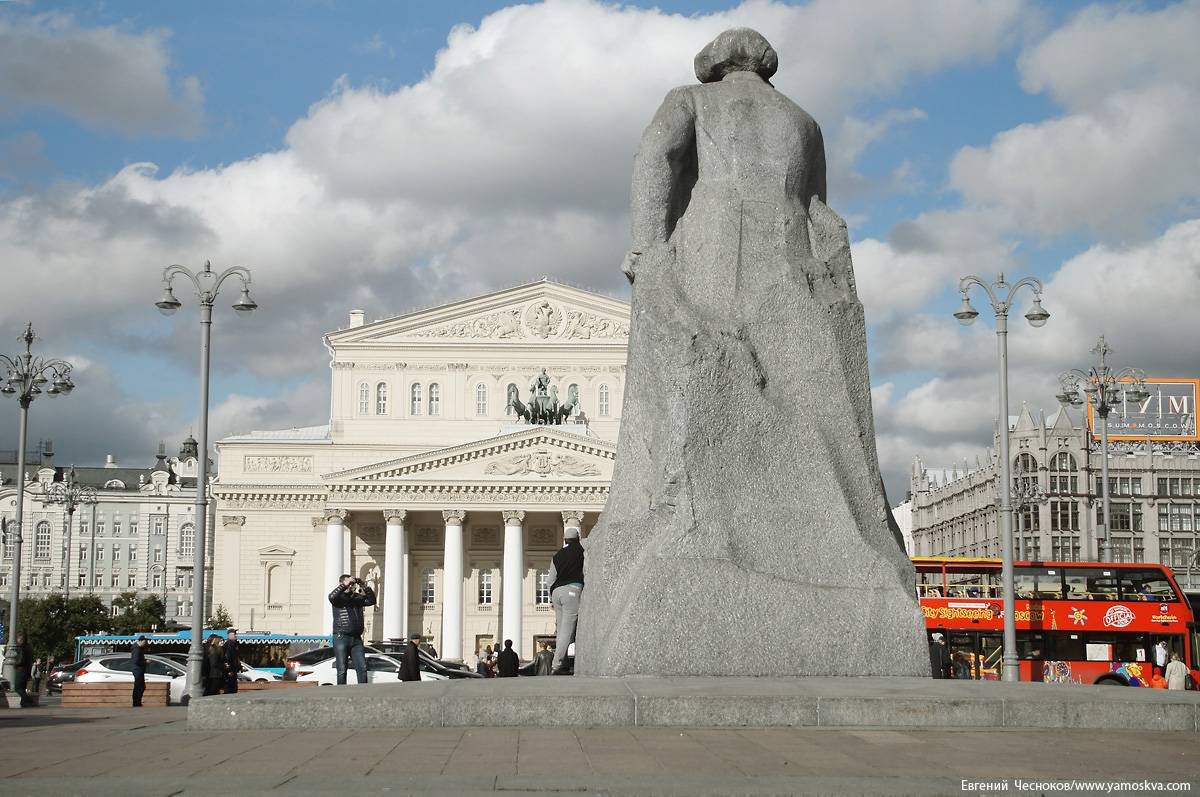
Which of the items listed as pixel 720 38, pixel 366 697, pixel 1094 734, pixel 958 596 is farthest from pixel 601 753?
pixel 958 596

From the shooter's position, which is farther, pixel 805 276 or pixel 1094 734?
pixel 805 276

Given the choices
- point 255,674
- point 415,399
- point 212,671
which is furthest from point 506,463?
point 212,671

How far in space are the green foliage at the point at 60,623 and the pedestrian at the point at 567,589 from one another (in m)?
65.5

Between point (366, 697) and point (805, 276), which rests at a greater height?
point (805, 276)

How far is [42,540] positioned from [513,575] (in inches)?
2476

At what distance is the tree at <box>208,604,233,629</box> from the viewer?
74.7 meters

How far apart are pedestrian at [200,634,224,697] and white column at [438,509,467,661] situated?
4802 cm

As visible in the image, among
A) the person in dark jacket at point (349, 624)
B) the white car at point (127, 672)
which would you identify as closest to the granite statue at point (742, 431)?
the person in dark jacket at point (349, 624)

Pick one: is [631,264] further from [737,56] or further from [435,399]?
[435,399]

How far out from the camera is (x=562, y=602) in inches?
505

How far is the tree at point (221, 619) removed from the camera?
7469 cm

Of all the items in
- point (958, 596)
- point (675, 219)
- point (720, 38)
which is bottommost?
point (958, 596)

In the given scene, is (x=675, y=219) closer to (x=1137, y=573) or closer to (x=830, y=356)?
(x=830, y=356)

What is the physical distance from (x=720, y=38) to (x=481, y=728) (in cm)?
580
